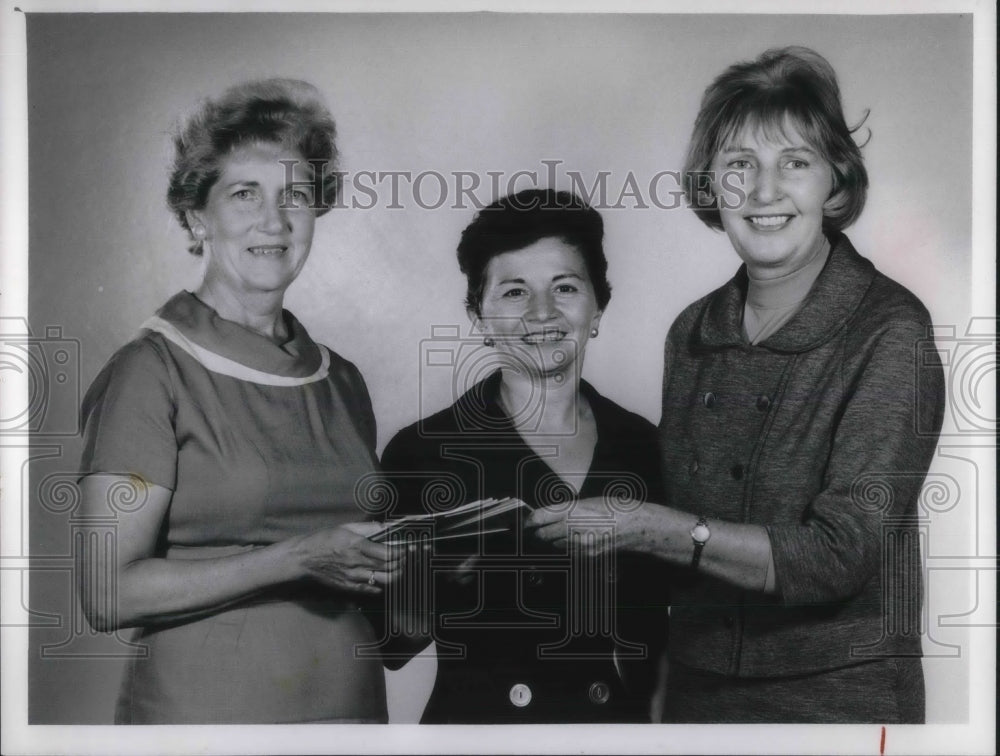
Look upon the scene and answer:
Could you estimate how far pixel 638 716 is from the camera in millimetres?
2506

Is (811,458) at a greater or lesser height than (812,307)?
lesser

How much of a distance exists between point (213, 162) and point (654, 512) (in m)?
1.35

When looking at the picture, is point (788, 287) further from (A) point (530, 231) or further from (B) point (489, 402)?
(B) point (489, 402)

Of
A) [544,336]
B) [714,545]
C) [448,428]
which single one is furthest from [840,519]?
→ [448,428]

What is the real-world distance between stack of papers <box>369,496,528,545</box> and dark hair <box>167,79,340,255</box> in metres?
0.79

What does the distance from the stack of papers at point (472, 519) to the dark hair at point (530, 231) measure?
469 millimetres

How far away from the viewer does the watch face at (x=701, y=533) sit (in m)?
2.43

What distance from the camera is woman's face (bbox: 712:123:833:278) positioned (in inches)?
97.1

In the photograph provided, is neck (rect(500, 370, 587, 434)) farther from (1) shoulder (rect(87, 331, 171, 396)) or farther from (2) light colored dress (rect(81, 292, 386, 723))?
(1) shoulder (rect(87, 331, 171, 396))

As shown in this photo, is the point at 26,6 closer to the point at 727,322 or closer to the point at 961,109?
the point at 727,322

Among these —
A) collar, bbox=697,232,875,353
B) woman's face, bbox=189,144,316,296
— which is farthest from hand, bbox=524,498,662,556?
woman's face, bbox=189,144,316,296

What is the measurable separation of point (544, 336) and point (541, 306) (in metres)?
0.07

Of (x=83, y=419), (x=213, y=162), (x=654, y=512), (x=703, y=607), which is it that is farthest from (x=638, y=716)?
(x=213, y=162)

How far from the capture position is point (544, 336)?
2463 mm
